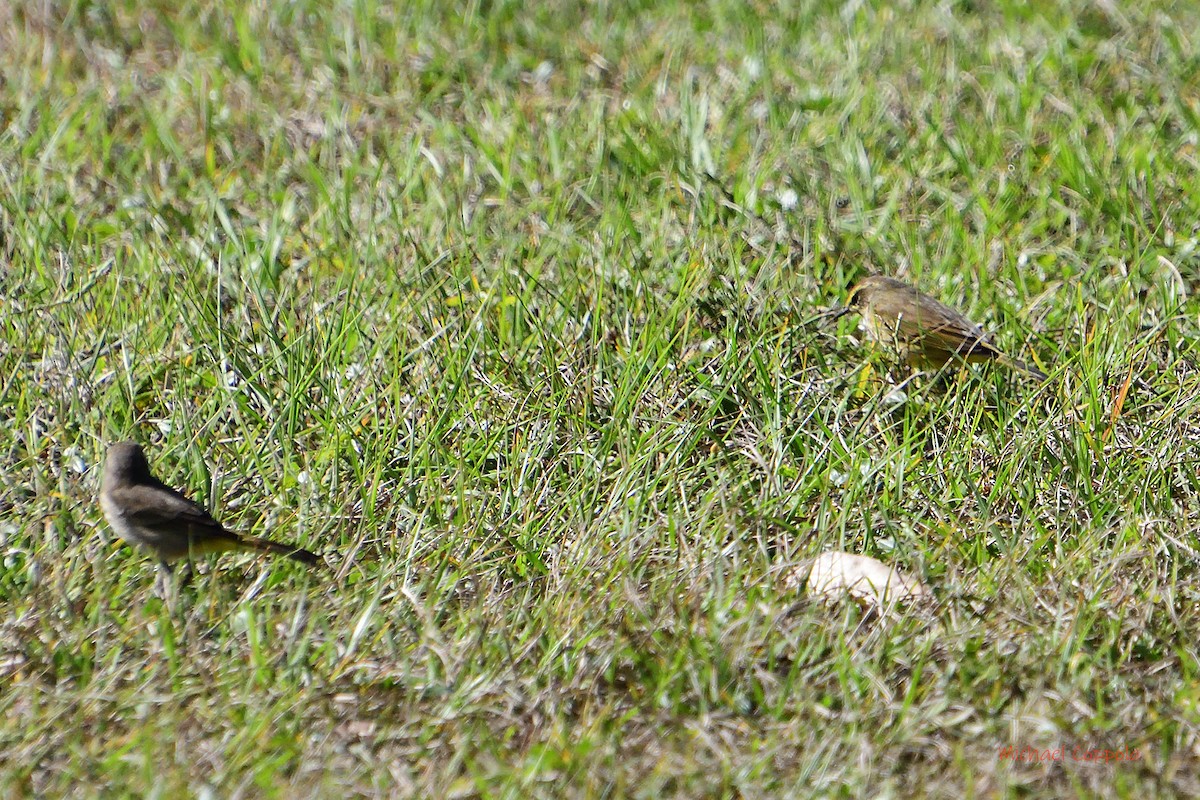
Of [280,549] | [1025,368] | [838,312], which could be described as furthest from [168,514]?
[1025,368]

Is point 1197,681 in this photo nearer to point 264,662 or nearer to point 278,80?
point 264,662

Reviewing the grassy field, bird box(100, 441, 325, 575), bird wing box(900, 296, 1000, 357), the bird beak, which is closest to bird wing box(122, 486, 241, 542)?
bird box(100, 441, 325, 575)

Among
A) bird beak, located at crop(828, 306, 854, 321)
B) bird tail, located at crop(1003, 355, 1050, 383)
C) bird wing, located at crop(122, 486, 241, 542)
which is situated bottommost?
bird wing, located at crop(122, 486, 241, 542)

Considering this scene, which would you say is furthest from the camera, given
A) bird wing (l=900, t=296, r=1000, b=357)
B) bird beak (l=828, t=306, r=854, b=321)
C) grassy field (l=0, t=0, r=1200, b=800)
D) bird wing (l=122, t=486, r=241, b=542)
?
bird beak (l=828, t=306, r=854, b=321)

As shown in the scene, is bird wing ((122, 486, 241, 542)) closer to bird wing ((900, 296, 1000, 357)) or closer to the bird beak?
the bird beak

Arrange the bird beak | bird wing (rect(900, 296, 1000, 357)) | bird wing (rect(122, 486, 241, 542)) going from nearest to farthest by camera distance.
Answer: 1. bird wing (rect(122, 486, 241, 542))
2. bird wing (rect(900, 296, 1000, 357))
3. the bird beak

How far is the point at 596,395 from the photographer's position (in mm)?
4477

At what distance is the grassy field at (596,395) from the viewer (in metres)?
3.25

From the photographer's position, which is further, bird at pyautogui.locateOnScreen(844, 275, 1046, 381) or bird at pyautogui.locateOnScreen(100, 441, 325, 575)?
bird at pyautogui.locateOnScreen(844, 275, 1046, 381)

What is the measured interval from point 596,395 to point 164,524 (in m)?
1.40

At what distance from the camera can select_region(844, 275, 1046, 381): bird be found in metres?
4.58

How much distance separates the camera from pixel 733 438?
4.44m

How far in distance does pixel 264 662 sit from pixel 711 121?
354 cm

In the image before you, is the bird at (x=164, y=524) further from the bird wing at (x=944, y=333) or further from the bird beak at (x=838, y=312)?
the bird wing at (x=944, y=333)
